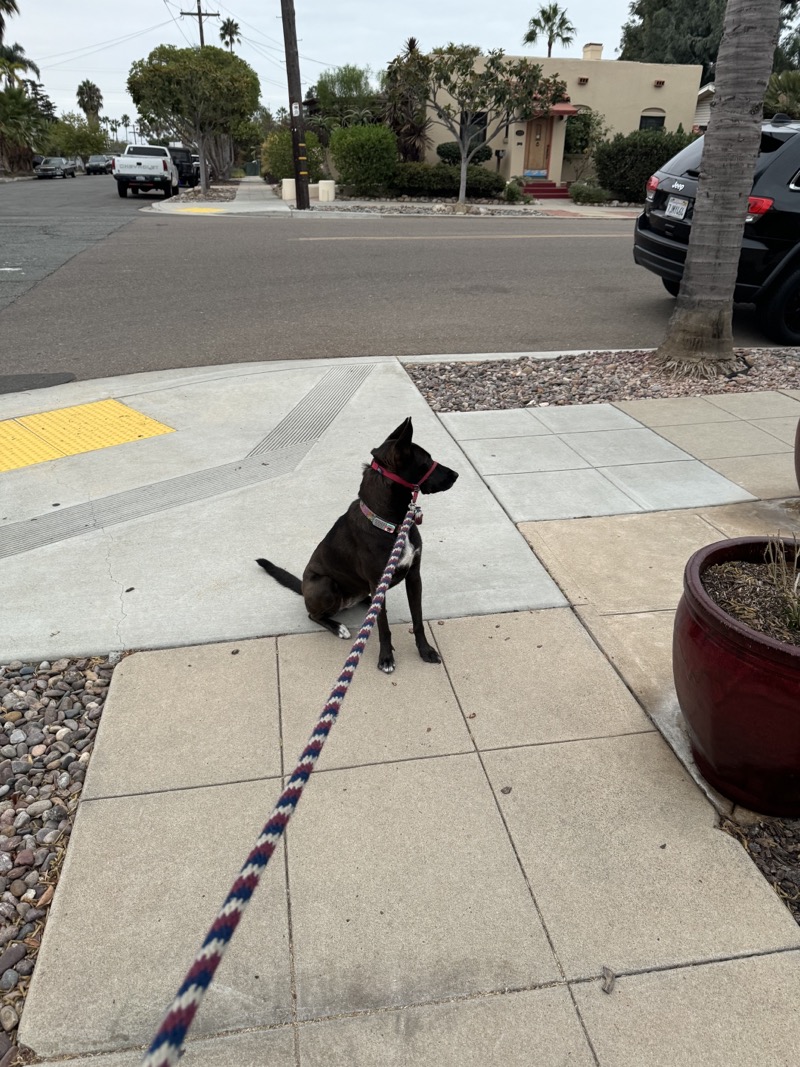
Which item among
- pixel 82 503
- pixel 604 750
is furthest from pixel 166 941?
pixel 82 503

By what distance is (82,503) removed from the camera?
184 inches

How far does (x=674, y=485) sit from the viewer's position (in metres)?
4.93

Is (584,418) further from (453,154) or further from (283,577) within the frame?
(453,154)

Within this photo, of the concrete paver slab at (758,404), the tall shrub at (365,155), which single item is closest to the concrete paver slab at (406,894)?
the concrete paver slab at (758,404)

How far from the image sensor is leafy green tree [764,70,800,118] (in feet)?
83.2

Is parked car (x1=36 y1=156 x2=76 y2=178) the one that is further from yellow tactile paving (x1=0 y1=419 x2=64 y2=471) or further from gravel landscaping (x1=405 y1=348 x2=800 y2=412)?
yellow tactile paving (x1=0 y1=419 x2=64 y2=471)

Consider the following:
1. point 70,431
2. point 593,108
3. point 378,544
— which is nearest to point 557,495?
point 378,544

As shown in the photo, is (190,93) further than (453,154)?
No

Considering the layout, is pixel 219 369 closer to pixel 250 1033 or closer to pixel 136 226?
pixel 250 1033

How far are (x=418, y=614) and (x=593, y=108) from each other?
3580 cm

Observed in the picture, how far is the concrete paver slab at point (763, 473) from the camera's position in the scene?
15.9ft

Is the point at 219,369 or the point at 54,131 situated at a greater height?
the point at 54,131

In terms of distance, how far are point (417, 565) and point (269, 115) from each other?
96.8m

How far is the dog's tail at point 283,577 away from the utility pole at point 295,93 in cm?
2230
